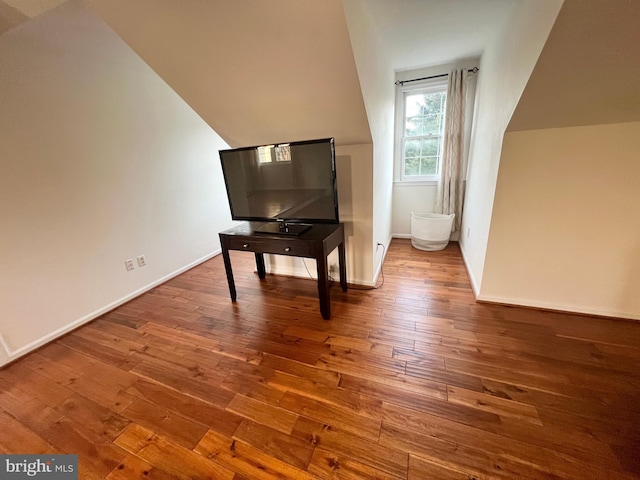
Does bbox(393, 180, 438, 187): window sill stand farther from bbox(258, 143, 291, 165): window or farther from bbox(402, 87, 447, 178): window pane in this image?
bbox(258, 143, 291, 165): window

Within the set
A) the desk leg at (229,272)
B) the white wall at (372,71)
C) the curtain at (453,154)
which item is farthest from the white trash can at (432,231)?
the desk leg at (229,272)

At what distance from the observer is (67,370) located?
5.28 feet

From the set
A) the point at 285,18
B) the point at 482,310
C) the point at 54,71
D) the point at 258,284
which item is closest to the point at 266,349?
the point at 258,284

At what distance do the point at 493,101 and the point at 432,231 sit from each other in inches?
59.8

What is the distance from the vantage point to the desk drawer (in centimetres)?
188

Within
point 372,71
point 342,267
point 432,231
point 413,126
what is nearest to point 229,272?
point 342,267

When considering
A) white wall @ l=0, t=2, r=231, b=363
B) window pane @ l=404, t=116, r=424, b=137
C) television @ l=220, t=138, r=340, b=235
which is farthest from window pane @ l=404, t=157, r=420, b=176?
white wall @ l=0, t=2, r=231, b=363

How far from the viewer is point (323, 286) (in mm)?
1885

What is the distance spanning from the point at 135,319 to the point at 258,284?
109 cm

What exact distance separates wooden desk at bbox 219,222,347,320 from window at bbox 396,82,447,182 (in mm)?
2081

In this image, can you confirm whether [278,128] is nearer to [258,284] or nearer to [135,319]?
Answer: [258,284]

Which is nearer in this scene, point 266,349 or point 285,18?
point 285,18

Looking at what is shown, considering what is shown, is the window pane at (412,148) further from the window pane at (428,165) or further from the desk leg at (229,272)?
the desk leg at (229,272)

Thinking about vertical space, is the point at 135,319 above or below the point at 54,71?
below
